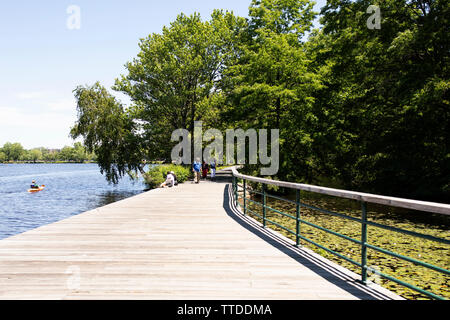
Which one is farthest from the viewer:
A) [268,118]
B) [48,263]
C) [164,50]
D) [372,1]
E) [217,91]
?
[217,91]

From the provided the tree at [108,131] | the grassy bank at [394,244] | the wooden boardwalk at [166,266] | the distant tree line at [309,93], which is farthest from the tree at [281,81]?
the wooden boardwalk at [166,266]

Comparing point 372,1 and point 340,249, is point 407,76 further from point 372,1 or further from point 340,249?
point 340,249

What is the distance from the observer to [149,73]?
3284 cm

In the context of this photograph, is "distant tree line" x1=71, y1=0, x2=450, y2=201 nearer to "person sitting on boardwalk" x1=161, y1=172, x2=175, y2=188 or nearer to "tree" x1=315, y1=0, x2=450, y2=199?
"tree" x1=315, y1=0, x2=450, y2=199

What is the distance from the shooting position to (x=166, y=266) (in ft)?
15.5

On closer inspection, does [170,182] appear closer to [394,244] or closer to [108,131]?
[394,244]

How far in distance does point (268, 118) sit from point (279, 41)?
19.1 feet

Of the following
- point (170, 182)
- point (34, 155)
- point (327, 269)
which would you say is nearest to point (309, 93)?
point (170, 182)

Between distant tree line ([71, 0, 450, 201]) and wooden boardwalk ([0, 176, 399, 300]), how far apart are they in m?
12.8

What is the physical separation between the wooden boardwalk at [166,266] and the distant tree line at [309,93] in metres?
12.8

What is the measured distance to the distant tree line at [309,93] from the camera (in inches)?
683

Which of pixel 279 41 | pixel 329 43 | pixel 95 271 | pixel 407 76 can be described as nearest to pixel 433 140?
pixel 407 76

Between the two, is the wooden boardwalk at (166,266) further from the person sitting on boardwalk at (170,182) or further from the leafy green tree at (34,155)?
the leafy green tree at (34,155)

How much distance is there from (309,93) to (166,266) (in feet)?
74.0
